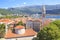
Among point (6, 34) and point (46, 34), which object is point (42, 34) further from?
point (6, 34)

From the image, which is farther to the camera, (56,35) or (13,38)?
(13,38)

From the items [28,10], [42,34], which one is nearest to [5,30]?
[42,34]

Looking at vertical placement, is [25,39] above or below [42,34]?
below

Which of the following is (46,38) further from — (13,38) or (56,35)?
(13,38)

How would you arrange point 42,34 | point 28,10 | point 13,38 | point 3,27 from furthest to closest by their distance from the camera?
point 28,10 < point 3,27 < point 13,38 < point 42,34

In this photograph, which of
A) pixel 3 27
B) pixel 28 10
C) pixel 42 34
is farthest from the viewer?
pixel 28 10

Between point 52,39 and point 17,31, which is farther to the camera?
point 17,31

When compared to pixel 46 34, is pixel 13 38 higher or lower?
lower

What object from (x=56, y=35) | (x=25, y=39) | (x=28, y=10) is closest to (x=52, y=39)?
(x=56, y=35)

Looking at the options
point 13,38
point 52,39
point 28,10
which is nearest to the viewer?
point 52,39
